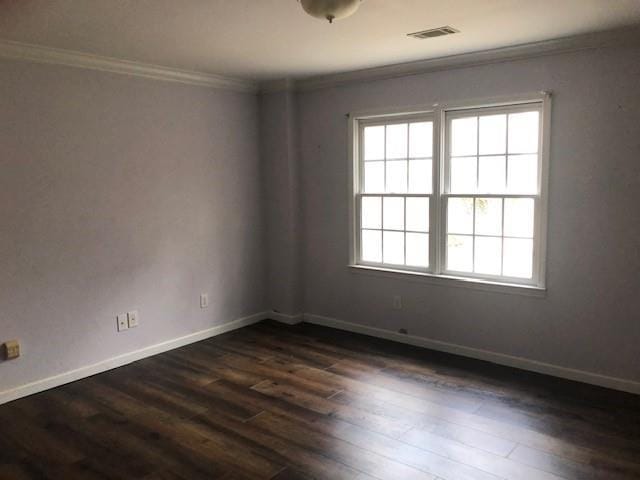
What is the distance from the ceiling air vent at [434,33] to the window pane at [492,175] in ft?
3.61

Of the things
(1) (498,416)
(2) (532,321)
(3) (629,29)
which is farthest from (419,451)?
(3) (629,29)

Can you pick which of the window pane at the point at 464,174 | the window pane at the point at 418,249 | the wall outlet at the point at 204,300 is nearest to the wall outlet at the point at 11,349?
the wall outlet at the point at 204,300

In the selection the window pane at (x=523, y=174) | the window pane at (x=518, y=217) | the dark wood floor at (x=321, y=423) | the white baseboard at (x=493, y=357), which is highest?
the window pane at (x=523, y=174)

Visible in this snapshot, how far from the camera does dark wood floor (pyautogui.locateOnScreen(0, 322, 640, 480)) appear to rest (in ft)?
8.71

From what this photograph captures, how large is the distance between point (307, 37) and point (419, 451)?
2620 millimetres

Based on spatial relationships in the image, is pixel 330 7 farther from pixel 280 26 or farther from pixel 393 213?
pixel 393 213

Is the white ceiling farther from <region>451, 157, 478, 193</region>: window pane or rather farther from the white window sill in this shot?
the white window sill

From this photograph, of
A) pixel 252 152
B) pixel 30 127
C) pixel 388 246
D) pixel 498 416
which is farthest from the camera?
pixel 252 152

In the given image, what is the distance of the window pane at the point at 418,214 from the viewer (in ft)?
14.4

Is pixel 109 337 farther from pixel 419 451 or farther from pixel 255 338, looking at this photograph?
pixel 419 451

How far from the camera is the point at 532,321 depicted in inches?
151

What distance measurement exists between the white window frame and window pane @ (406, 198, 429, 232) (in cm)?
7

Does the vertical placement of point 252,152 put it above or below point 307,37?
below

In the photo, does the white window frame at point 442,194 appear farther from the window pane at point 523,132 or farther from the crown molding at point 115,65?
the crown molding at point 115,65
